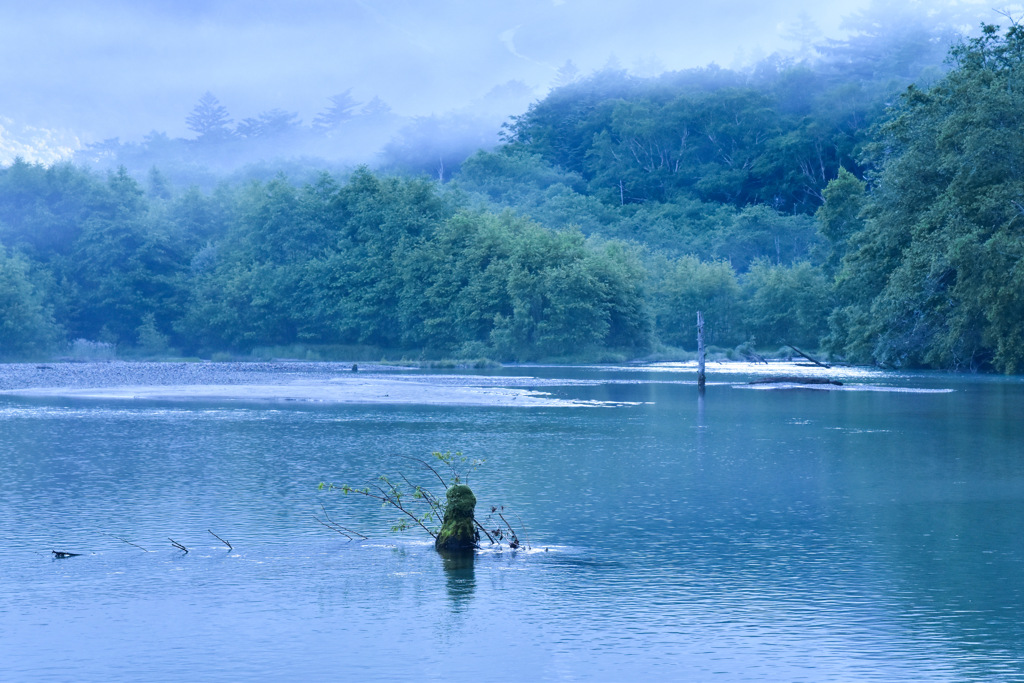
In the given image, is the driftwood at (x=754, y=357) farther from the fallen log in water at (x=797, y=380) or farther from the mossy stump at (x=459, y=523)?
the mossy stump at (x=459, y=523)

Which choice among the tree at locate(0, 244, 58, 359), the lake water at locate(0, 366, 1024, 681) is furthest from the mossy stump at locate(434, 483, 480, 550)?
the tree at locate(0, 244, 58, 359)

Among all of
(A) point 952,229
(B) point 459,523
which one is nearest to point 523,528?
(B) point 459,523

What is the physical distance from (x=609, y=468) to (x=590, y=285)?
226 ft

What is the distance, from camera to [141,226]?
105625 mm

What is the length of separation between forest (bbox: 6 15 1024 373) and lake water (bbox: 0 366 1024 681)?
102ft

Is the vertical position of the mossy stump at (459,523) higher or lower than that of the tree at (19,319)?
lower

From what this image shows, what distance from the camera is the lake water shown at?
1055 cm

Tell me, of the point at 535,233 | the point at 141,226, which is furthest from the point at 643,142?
the point at 141,226

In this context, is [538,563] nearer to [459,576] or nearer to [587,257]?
[459,576]

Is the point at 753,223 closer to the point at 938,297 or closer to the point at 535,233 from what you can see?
the point at 535,233

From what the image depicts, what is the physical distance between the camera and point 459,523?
1506cm

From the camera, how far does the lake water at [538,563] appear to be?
1055 centimetres

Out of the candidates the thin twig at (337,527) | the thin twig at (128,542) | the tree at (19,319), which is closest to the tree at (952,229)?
the thin twig at (337,527)

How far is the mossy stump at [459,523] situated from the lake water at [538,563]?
1.19 feet
